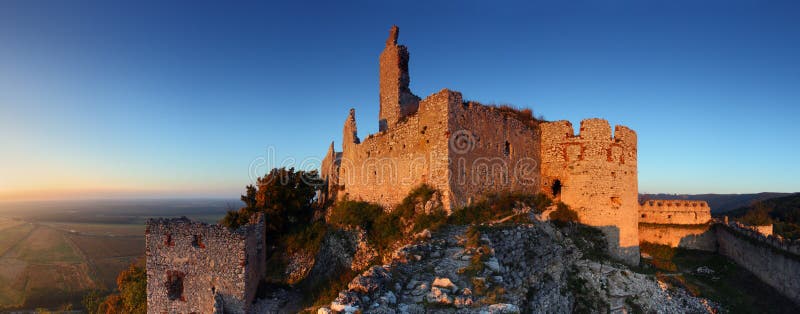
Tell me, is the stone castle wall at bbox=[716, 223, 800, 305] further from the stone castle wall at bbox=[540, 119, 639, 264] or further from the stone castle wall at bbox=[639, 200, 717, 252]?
the stone castle wall at bbox=[540, 119, 639, 264]

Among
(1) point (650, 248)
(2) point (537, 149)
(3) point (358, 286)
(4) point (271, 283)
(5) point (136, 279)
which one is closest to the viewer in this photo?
(3) point (358, 286)

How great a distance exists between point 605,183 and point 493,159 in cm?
497

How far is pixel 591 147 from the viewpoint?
15586 millimetres

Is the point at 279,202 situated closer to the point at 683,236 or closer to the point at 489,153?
the point at 489,153

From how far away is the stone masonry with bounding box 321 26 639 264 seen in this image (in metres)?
13.2

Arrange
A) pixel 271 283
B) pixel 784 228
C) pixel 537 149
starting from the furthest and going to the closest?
pixel 784 228
pixel 537 149
pixel 271 283

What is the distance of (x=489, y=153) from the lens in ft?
48.0

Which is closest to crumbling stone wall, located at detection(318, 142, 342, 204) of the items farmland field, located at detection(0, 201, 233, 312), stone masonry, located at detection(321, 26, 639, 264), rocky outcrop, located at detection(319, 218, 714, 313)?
stone masonry, located at detection(321, 26, 639, 264)

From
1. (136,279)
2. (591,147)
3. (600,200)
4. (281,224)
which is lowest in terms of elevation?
(136,279)

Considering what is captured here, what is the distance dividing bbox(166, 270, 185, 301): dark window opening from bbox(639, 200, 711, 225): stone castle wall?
27.7 meters

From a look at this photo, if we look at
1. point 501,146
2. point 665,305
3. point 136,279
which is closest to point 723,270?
point 665,305

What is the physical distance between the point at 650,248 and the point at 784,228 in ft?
75.3

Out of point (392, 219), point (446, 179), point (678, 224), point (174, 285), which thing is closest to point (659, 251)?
point (678, 224)

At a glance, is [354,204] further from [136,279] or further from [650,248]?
[650,248]
